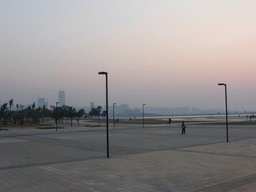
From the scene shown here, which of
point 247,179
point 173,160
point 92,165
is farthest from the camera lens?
point 173,160

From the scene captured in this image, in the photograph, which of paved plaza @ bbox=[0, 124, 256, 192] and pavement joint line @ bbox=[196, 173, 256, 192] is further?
paved plaza @ bbox=[0, 124, 256, 192]

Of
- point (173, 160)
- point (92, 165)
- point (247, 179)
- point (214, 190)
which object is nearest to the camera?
point (214, 190)

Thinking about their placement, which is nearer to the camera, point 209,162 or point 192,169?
point 192,169

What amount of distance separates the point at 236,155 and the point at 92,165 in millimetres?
9591

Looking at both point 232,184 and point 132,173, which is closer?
point 232,184

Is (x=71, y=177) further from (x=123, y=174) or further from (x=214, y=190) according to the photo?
(x=214, y=190)

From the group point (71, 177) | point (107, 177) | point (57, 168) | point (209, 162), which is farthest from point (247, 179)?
point (57, 168)

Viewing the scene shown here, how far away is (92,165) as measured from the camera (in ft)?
48.5

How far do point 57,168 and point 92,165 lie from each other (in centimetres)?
192

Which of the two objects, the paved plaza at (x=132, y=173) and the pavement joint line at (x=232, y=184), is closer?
the pavement joint line at (x=232, y=184)

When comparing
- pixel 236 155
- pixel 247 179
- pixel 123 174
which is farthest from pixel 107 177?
pixel 236 155

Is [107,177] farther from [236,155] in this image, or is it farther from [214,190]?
[236,155]

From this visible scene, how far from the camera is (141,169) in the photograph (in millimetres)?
13445

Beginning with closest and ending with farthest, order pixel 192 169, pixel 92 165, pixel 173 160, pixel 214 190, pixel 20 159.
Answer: pixel 214 190 → pixel 192 169 → pixel 92 165 → pixel 173 160 → pixel 20 159
